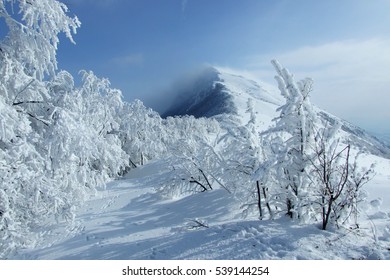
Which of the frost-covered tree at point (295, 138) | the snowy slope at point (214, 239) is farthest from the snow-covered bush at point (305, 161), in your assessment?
the snowy slope at point (214, 239)

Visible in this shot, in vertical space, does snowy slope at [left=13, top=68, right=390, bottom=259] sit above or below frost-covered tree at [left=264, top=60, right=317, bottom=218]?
below

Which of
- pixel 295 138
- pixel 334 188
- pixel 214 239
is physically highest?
pixel 295 138

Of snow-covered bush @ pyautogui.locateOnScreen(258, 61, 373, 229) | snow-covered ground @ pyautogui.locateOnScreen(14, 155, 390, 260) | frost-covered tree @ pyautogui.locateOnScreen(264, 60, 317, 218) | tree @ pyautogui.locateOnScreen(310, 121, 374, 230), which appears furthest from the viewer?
frost-covered tree @ pyautogui.locateOnScreen(264, 60, 317, 218)

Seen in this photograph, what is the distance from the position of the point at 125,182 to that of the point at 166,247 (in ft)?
58.4

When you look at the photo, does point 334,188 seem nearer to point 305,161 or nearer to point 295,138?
point 305,161

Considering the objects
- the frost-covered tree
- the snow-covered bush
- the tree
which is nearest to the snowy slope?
the tree

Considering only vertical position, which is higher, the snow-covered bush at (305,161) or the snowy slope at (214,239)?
the snow-covered bush at (305,161)

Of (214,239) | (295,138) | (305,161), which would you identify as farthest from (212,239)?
(295,138)

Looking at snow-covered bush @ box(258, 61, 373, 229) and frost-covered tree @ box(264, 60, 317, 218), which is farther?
frost-covered tree @ box(264, 60, 317, 218)

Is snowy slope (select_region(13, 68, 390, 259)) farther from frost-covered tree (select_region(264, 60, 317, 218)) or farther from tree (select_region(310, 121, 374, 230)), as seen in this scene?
frost-covered tree (select_region(264, 60, 317, 218))

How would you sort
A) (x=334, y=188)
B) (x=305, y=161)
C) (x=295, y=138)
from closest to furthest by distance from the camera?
(x=334, y=188)
(x=305, y=161)
(x=295, y=138)

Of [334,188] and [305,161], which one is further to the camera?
[305,161]

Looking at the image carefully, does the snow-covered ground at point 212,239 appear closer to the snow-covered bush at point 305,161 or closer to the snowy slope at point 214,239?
the snowy slope at point 214,239
